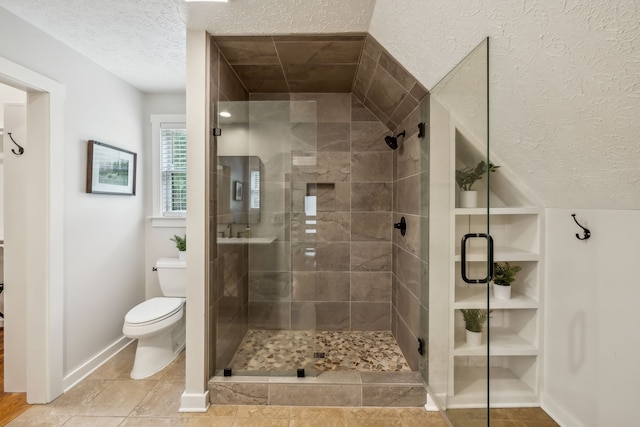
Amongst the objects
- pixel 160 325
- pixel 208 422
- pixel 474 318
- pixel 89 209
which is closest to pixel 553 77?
pixel 474 318

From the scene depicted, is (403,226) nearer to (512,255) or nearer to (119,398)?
(512,255)

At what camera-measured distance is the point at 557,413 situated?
163cm

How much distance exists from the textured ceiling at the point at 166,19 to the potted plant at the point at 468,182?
3.38 feet

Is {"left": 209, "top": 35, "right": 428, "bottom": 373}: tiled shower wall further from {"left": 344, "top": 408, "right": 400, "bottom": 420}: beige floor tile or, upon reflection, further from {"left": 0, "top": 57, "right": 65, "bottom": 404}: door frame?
{"left": 0, "top": 57, "right": 65, "bottom": 404}: door frame

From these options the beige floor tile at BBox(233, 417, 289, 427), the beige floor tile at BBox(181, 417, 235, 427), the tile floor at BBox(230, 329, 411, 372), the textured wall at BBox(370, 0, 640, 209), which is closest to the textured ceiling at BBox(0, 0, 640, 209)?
the textured wall at BBox(370, 0, 640, 209)

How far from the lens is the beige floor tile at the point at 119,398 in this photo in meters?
1.80

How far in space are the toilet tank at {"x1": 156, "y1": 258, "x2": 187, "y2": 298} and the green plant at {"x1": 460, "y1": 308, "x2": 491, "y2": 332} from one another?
2.25 m

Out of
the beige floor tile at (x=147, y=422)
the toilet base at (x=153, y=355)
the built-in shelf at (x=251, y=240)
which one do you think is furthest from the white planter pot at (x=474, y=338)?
the toilet base at (x=153, y=355)

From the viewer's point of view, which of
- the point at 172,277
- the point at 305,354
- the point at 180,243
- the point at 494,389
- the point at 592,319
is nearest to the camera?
the point at 592,319

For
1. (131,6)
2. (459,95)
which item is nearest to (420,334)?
(459,95)

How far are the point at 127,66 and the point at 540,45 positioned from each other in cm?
278

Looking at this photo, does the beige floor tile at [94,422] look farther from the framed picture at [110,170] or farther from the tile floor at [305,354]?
the framed picture at [110,170]

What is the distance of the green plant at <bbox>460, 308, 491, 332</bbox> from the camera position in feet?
4.21

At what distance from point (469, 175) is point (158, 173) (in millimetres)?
2834
